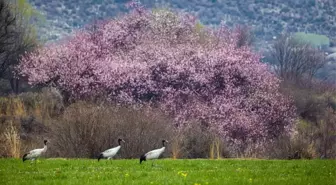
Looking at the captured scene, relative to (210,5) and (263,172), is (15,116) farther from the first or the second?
(210,5)

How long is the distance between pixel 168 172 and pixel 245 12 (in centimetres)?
12785

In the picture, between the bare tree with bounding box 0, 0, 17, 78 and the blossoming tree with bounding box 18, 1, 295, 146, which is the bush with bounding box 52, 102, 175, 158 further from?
the bare tree with bounding box 0, 0, 17, 78

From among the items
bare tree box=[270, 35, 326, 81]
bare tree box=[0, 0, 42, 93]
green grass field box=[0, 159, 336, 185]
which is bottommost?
bare tree box=[270, 35, 326, 81]

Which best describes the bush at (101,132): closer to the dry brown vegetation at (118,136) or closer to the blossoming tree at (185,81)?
the dry brown vegetation at (118,136)

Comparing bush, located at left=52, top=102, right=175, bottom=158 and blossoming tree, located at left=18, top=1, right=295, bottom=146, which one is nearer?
bush, located at left=52, top=102, right=175, bottom=158

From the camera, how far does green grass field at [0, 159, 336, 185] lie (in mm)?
18359

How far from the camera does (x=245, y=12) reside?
Result: 479 feet

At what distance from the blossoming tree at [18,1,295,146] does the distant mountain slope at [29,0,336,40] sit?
9127 centimetres

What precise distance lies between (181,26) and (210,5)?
100171 millimetres

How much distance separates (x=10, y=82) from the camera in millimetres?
65688

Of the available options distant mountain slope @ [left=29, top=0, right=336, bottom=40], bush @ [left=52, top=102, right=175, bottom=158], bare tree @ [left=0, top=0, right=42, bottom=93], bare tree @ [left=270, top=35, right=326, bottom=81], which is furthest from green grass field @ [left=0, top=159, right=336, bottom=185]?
distant mountain slope @ [left=29, top=0, right=336, bottom=40]

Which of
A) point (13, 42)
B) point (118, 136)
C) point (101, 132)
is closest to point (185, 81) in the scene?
point (118, 136)

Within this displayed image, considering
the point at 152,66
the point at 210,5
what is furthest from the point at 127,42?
the point at 210,5

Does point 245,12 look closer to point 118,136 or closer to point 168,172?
point 118,136
